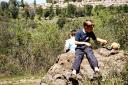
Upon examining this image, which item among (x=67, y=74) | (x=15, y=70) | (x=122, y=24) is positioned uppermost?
(x=67, y=74)

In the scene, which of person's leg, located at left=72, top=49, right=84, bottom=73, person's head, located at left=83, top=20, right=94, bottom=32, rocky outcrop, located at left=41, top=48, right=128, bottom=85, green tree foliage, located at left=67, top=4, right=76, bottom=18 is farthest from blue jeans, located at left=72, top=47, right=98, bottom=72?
green tree foliage, located at left=67, top=4, right=76, bottom=18

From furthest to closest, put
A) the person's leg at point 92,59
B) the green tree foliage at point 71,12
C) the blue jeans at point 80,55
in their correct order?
1. the green tree foliage at point 71,12
2. the blue jeans at point 80,55
3. the person's leg at point 92,59

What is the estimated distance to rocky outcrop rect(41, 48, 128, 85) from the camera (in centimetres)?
888

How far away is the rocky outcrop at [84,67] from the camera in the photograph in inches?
350

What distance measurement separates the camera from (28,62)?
4772 cm

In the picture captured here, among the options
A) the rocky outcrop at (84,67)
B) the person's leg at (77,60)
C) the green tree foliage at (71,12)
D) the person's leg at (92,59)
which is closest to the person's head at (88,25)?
the person's leg at (92,59)

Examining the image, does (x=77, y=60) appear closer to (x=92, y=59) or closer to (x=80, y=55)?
(x=80, y=55)

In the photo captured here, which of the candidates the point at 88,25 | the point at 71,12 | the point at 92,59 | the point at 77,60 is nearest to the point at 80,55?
the point at 77,60

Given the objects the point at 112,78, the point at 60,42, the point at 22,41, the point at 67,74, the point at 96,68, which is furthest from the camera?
the point at 22,41

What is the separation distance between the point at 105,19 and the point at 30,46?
15.2 metres

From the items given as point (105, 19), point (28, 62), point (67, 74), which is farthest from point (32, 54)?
point (67, 74)

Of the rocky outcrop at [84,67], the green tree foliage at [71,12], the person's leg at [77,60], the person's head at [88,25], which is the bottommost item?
the green tree foliage at [71,12]

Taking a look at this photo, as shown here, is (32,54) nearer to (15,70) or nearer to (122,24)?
(15,70)

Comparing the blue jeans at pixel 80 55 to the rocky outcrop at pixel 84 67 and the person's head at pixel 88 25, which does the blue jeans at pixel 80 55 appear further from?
the person's head at pixel 88 25
